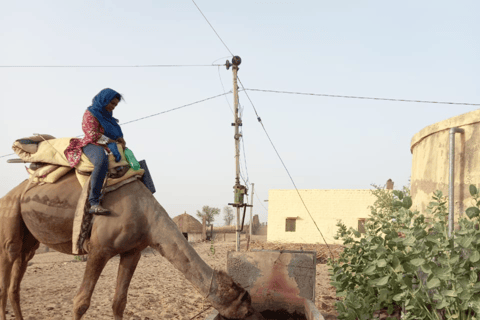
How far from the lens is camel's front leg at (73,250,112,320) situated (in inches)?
174

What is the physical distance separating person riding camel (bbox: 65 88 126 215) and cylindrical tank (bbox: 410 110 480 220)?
4.59 m

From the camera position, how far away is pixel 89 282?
4.48 meters

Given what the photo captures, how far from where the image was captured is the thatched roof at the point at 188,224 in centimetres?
3160

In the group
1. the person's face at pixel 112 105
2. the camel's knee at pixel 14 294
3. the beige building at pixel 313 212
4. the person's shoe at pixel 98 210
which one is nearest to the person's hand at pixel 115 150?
the person's face at pixel 112 105

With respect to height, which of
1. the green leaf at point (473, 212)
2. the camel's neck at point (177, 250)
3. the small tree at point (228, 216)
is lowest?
the small tree at point (228, 216)

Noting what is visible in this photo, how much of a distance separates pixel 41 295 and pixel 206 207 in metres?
52.8

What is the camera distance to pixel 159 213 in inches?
185

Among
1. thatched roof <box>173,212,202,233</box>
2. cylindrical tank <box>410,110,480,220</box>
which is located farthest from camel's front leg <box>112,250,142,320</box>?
thatched roof <box>173,212,202,233</box>

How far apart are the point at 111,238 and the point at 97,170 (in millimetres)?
768

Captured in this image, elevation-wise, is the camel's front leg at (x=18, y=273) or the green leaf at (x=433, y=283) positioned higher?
the green leaf at (x=433, y=283)

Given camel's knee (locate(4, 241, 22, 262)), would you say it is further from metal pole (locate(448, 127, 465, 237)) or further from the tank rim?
the tank rim

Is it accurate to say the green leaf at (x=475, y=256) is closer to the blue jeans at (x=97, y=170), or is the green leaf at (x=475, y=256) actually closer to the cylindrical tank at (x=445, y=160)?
the cylindrical tank at (x=445, y=160)

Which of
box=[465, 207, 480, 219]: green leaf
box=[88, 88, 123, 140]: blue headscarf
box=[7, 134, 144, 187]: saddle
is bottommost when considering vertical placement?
box=[465, 207, 480, 219]: green leaf

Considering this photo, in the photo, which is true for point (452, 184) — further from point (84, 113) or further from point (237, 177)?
point (237, 177)
